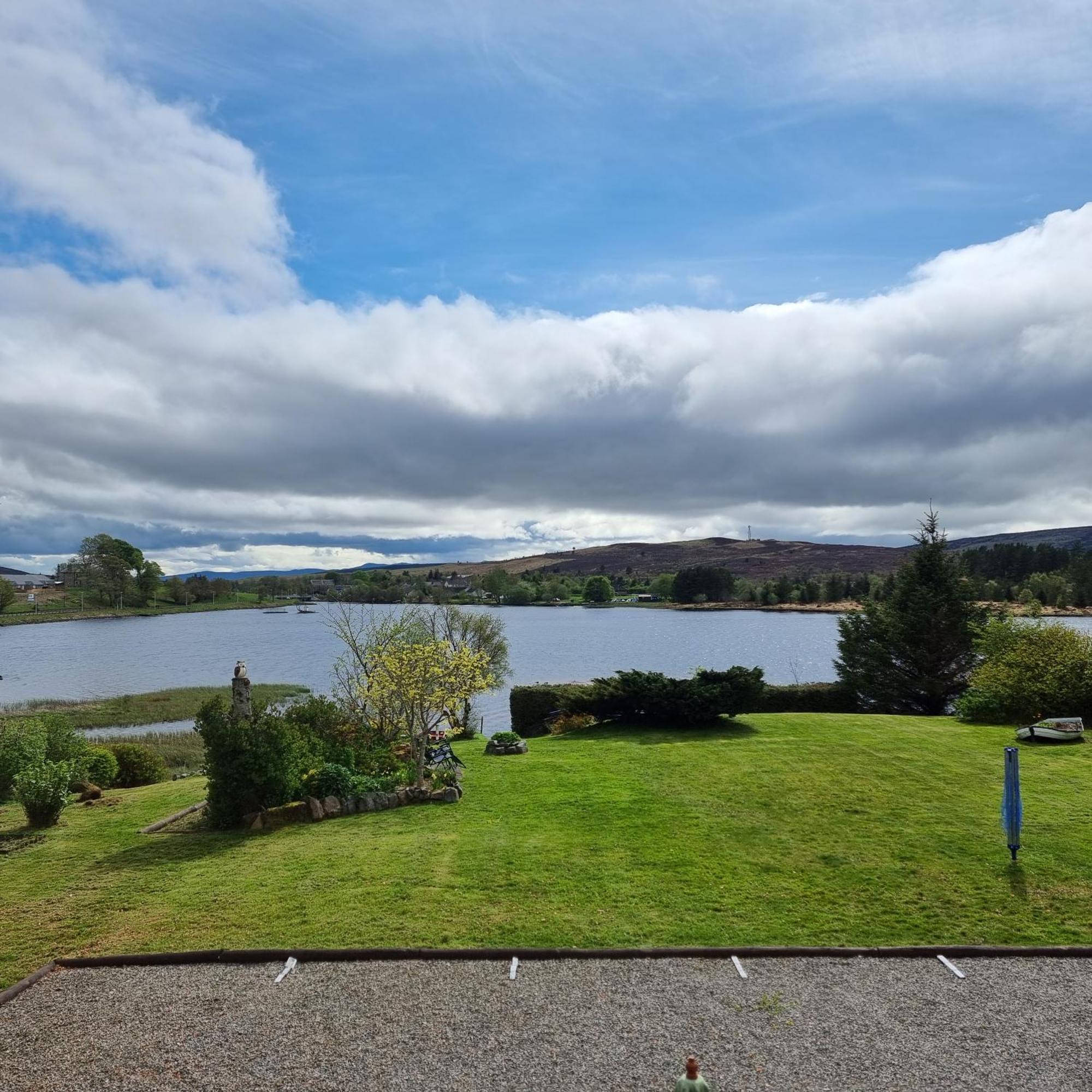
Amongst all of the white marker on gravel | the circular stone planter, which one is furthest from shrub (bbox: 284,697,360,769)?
the white marker on gravel

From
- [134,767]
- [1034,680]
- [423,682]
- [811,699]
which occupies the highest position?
[423,682]

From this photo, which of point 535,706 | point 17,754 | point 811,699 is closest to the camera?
point 17,754

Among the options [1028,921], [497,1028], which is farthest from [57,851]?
[1028,921]

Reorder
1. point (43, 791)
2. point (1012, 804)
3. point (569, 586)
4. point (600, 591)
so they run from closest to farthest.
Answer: point (1012, 804), point (43, 791), point (600, 591), point (569, 586)

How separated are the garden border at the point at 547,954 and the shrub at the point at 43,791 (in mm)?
Result: 6675

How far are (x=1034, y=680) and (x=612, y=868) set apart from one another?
17.0 metres

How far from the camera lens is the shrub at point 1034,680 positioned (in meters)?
19.8

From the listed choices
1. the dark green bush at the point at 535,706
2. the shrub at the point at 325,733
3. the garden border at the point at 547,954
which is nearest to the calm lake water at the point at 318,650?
the dark green bush at the point at 535,706

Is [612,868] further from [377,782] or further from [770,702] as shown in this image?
[770,702]

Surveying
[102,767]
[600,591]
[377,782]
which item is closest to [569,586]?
[600,591]

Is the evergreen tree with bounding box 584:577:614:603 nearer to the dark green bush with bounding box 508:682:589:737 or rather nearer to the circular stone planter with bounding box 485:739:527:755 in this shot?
the dark green bush with bounding box 508:682:589:737

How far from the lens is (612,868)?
10.0 meters

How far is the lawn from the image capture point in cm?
819

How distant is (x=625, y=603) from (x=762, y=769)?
140600mm
